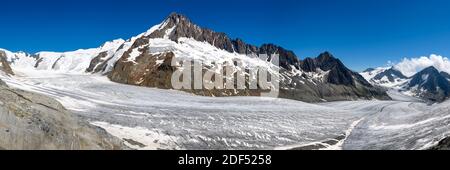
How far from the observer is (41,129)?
21.4 m

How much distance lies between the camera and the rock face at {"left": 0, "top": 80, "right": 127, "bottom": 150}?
19.9 m

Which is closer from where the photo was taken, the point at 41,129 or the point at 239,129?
the point at 41,129

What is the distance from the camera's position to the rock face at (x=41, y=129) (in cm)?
1990

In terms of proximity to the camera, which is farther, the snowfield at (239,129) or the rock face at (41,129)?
the snowfield at (239,129)

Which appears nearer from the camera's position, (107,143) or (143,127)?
(107,143)

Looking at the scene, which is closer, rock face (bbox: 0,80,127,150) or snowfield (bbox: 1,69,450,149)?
rock face (bbox: 0,80,127,150)

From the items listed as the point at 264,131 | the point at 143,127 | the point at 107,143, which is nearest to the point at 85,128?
the point at 107,143

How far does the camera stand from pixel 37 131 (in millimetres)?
21047

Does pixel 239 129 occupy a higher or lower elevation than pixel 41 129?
lower
